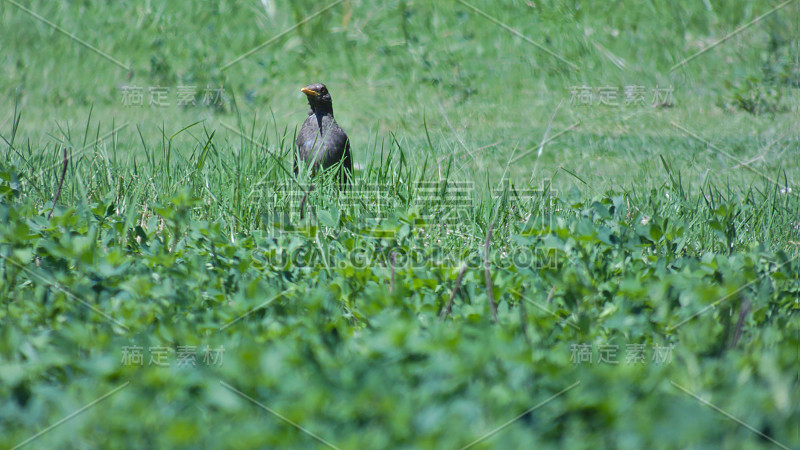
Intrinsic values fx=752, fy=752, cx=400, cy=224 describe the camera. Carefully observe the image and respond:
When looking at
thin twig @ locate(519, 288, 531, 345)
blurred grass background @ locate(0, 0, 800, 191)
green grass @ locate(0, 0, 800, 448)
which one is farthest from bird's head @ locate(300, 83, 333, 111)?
thin twig @ locate(519, 288, 531, 345)

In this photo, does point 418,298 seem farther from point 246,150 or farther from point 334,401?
point 246,150

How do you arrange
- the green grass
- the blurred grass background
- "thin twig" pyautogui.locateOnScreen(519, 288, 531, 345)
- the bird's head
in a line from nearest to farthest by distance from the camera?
the green grass, "thin twig" pyautogui.locateOnScreen(519, 288, 531, 345), the bird's head, the blurred grass background

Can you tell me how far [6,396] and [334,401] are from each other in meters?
0.75

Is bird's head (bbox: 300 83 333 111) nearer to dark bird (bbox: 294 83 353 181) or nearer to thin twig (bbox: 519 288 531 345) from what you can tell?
dark bird (bbox: 294 83 353 181)

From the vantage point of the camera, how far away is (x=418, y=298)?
2.28m

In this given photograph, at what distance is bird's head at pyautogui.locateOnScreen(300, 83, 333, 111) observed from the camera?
176 inches

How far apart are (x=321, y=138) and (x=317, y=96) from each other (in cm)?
33

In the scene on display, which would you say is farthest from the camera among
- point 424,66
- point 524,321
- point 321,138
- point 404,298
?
point 424,66

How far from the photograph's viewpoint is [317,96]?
448 cm

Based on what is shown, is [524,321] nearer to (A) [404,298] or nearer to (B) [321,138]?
(A) [404,298]

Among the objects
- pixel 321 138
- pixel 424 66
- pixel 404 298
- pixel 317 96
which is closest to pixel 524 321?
pixel 404 298

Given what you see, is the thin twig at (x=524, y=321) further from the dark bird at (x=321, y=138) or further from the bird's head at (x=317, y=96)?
the bird's head at (x=317, y=96)

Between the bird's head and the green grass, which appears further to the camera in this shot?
the bird's head

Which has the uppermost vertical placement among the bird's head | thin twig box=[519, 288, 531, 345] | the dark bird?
the bird's head
